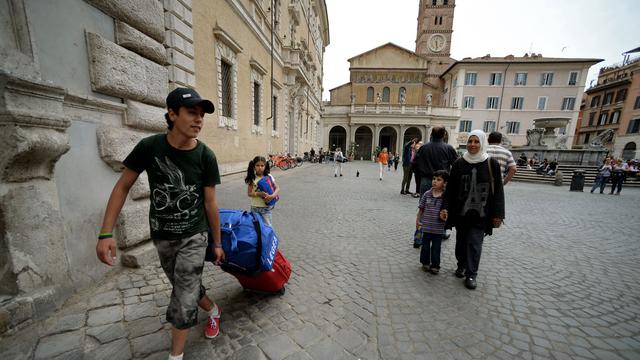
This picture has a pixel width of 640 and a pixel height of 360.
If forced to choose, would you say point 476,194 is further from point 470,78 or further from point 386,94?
point 386,94

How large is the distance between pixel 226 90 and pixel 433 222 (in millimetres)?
10442

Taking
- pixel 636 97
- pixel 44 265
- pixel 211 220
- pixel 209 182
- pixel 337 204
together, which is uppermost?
pixel 636 97

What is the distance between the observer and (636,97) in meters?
32.1

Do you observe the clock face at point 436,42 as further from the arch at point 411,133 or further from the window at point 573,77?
the arch at point 411,133

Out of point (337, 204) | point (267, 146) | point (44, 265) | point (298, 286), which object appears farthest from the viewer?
point (267, 146)

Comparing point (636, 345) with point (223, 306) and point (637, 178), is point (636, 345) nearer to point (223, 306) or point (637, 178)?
point (223, 306)

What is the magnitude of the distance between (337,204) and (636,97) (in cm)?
5012

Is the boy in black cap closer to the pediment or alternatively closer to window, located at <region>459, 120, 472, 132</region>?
window, located at <region>459, 120, 472, 132</region>

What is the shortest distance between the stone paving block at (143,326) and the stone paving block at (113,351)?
0.29 feet

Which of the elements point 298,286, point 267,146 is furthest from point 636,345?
point 267,146

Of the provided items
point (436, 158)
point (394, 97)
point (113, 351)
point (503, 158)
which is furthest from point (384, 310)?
point (394, 97)

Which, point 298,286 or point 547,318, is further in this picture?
point 298,286

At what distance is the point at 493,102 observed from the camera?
112ft

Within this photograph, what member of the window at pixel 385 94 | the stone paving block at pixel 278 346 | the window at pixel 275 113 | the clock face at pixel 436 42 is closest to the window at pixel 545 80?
the clock face at pixel 436 42
